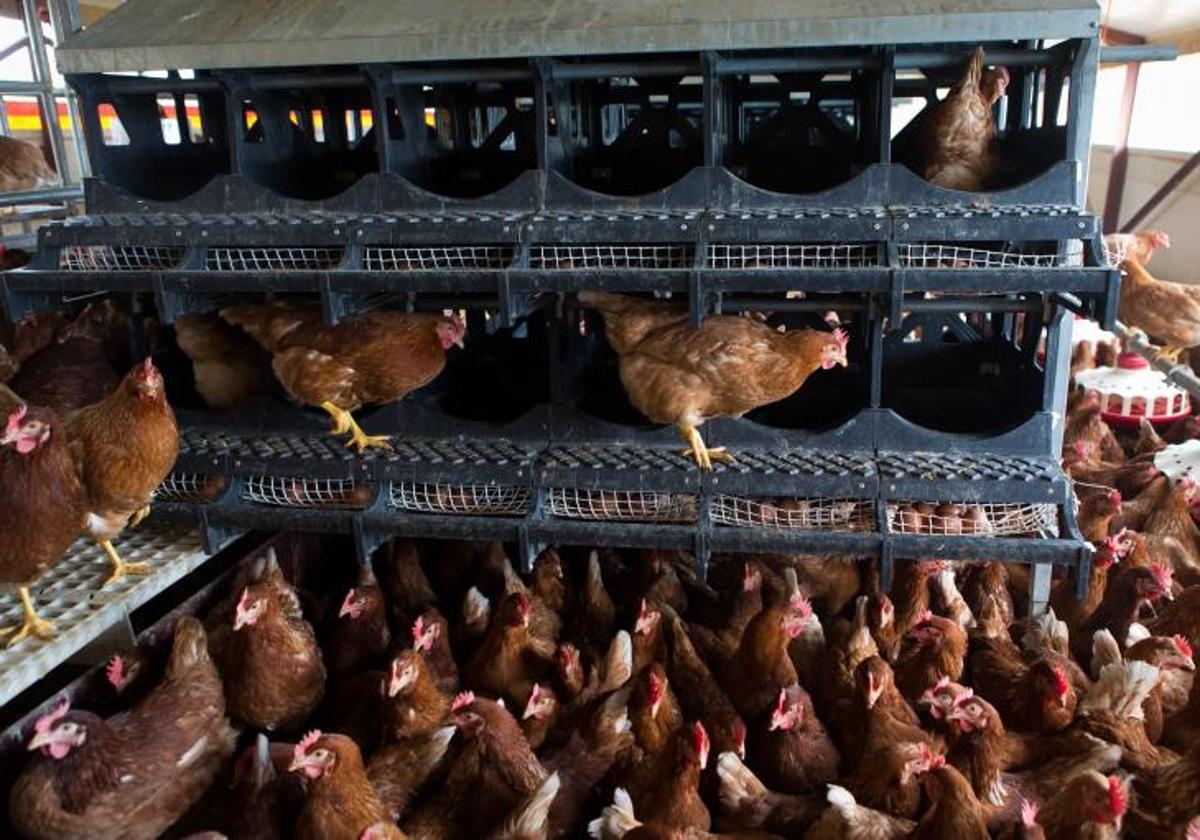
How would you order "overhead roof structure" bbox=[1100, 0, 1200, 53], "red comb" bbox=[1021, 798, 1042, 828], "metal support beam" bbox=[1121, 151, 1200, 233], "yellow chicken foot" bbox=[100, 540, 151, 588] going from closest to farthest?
"red comb" bbox=[1021, 798, 1042, 828] → "yellow chicken foot" bbox=[100, 540, 151, 588] → "overhead roof structure" bbox=[1100, 0, 1200, 53] → "metal support beam" bbox=[1121, 151, 1200, 233]

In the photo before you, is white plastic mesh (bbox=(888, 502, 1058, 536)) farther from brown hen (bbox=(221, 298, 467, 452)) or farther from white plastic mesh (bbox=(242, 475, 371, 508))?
white plastic mesh (bbox=(242, 475, 371, 508))

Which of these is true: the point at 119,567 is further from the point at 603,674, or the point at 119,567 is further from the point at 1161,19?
the point at 1161,19

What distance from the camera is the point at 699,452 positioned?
8.18 feet

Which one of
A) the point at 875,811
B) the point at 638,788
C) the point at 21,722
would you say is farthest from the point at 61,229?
the point at 875,811

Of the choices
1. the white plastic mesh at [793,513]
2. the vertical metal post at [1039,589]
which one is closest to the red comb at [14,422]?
the white plastic mesh at [793,513]

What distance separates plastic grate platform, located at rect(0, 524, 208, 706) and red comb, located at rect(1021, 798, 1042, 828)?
222 cm

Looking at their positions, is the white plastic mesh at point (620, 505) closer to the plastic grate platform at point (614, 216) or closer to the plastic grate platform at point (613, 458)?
the plastic grate platform at point (613, 458)

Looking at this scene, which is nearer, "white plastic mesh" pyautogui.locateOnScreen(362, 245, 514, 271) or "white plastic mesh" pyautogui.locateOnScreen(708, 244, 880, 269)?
"white plastic mesh" pyautogui.locateOnScreen(708, 244, 880, 269)

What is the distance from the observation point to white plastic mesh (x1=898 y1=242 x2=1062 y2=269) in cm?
224

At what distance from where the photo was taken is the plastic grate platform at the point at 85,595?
215 centimetres

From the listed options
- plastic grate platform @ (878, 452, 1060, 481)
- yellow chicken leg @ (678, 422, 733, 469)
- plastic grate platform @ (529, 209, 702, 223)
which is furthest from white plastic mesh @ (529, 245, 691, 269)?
plastic grate platform @ (878, 452, 1060, 481)

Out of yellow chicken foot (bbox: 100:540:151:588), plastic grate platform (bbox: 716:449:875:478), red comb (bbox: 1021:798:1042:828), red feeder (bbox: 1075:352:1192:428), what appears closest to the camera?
red comb (bbox: 1021:798:1042:828)

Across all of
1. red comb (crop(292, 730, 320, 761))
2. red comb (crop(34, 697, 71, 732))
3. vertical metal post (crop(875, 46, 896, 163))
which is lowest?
red comb (crop(292, 730, 320, 761))

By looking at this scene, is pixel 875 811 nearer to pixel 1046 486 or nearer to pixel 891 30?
pixel 1046 486
